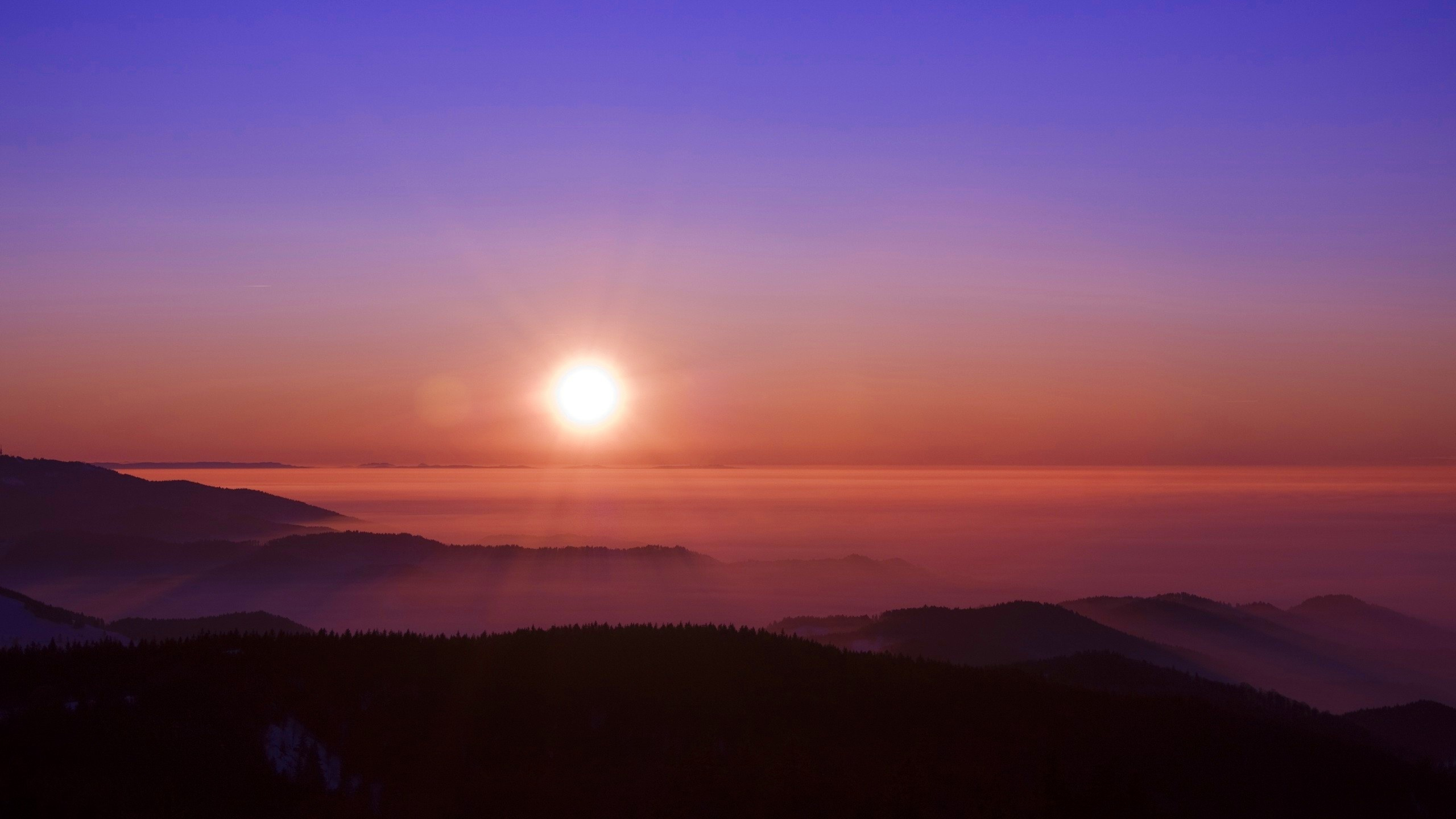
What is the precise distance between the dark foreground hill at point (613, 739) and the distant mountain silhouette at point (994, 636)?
105ft

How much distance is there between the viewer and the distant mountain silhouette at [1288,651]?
7300cm

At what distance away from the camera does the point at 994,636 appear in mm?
59094

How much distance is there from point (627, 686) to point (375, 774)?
5.88 m

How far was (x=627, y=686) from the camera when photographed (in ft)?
69.6

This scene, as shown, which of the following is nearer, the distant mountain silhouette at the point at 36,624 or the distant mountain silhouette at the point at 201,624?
the distant mountain silhouette at the point at 36,624

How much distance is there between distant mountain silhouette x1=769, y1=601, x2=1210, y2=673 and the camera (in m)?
56.9

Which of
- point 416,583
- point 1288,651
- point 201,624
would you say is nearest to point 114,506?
point 416,583

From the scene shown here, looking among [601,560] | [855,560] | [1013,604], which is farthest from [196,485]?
[1013,604]

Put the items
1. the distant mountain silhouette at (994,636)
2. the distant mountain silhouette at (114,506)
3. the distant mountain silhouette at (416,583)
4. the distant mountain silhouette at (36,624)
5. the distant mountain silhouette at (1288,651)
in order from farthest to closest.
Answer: the distant mountain silhouette at (114,506) → the distant mountain silhouette at (416,583) → the distant mountain silhouette at (1288,651) → the distant mountain silhouette at (994,636) → the distant mountain silhouette at (36,624)

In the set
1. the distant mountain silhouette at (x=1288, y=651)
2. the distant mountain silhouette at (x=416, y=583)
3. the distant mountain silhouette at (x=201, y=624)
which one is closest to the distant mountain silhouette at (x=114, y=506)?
the distant mountain silhouette at (x=416, y=583)

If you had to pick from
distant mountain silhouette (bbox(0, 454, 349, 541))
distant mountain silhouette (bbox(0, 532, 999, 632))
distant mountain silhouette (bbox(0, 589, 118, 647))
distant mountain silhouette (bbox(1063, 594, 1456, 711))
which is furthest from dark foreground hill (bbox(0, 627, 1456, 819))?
distant mountain silhouette (bbox(0, 454, 349, 541))

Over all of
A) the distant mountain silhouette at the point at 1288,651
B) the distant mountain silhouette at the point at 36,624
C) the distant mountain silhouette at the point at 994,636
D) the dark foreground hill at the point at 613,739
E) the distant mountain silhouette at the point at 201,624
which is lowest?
the distant mountain silhouette at the point at 1288,651

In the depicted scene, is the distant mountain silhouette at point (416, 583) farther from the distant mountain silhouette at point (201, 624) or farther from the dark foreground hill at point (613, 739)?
the dark foreground hill at point (613, 739)

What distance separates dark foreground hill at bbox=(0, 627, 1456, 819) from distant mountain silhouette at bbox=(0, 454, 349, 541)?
5019 inches
